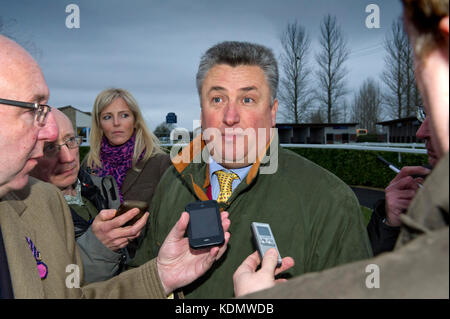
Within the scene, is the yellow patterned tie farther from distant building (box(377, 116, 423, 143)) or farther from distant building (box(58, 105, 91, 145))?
distant building (box(377, 116, 423, 143))

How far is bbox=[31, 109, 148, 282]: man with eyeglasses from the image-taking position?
2.60 metres

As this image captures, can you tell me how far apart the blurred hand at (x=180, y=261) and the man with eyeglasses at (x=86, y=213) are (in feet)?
1.80

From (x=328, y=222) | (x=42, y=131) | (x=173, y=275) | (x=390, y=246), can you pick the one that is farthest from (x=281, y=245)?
(x=42, y=131)

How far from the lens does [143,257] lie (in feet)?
8.99

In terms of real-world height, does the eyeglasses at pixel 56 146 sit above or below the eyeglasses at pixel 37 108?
below

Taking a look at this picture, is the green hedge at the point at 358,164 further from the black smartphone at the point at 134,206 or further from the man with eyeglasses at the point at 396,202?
the black smartphone at the point at 134,206

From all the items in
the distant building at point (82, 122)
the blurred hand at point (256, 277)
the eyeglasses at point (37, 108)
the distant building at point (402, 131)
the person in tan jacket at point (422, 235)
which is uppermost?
the distant building at point (402, 131)

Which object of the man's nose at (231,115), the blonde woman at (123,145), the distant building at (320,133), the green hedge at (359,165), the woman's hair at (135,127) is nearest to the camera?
the man's nose at (231,115)

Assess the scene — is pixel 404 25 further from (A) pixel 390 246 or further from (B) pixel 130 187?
(B) pixel 130 187

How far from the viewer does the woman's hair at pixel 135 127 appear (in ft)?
14.9

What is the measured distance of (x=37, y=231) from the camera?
2.00 meters

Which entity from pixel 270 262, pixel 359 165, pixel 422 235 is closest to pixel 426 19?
pixel 422 235

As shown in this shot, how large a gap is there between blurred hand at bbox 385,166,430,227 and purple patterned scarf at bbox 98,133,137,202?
299 centimetres

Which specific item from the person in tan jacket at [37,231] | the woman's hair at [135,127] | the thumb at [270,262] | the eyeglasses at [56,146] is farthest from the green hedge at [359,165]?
the thumb at [270,262]
